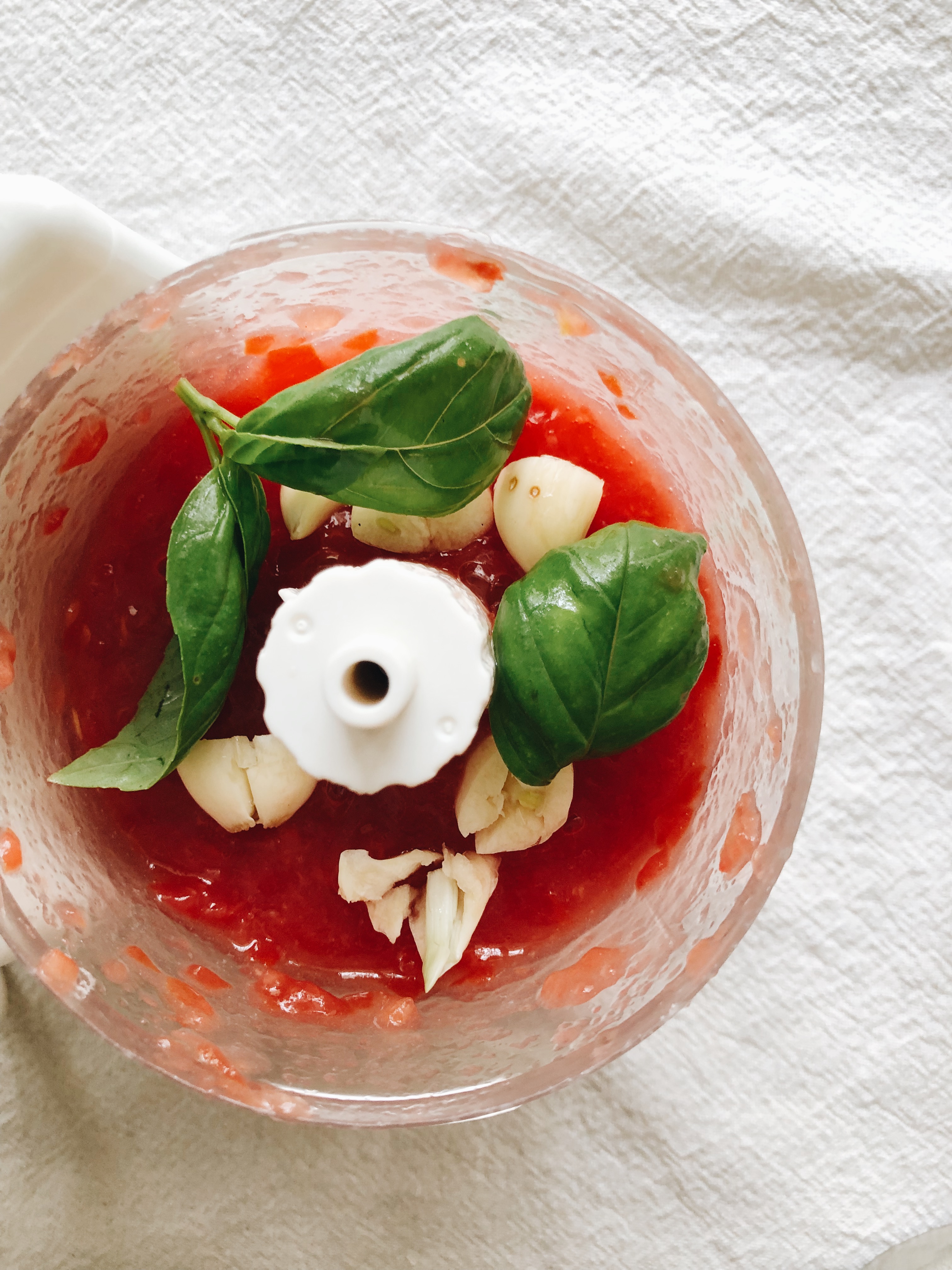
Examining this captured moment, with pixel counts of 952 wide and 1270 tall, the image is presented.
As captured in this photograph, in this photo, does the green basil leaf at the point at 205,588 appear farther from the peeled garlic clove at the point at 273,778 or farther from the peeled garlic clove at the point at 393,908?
the peeled garlic clove at the point at 393,908

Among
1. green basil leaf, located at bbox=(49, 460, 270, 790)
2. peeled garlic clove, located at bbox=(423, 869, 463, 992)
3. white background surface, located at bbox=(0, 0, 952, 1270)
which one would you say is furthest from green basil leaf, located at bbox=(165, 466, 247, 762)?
white background surface, located at bbox=(0, 0, 952, 1270)

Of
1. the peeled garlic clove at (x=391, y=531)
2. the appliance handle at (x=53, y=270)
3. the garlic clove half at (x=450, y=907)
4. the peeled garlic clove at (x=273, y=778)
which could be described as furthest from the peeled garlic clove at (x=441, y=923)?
the appliance handle at (x=53, y=270)

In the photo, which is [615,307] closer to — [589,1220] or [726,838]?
[726,838]

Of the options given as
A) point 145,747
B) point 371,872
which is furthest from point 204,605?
point 371,872

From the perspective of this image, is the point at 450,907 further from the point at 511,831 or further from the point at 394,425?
the point at 394,425

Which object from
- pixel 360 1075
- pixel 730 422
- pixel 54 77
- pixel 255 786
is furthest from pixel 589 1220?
pixel 54 77

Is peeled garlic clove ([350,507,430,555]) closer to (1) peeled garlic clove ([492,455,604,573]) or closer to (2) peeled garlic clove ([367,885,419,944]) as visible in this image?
(1) peeled garlic clove ([492,455,604,573])

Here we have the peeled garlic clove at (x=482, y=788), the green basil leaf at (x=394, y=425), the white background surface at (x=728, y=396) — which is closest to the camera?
the green basil leaf at (x=394, y=425)
